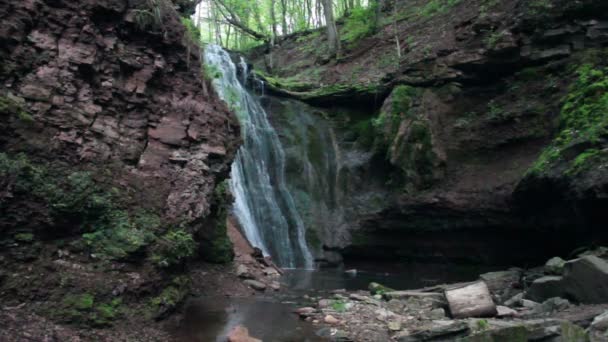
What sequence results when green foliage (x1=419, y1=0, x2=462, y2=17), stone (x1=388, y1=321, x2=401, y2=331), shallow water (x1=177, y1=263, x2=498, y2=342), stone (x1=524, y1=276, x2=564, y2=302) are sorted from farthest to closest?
green foliage (x1=419, y1=0, x2=462, y2=17) < stone (x1=524, y1=276, x2=564, y2=302) < stone (x1=388, y1=321, x2=401, y2=331) < shallow water (x1=177, y1=263, x2=498, y2=342)

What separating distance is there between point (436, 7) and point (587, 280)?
16952mm

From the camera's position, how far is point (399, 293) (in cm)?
998

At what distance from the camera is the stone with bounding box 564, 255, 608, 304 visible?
22.1 feet

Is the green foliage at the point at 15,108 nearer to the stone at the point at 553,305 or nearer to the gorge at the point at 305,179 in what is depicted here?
the gorge at the point at 305,179

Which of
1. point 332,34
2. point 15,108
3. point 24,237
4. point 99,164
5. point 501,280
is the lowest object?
point 501,280

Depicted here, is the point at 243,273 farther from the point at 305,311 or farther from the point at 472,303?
the point at 472,303

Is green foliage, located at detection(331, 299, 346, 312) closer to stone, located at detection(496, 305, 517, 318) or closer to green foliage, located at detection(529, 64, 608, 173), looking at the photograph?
stone, located at detection(496, 305, 517, 318)

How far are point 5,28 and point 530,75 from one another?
551 inches

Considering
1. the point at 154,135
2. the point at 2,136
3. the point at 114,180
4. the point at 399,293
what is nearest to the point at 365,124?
the point at 399,293

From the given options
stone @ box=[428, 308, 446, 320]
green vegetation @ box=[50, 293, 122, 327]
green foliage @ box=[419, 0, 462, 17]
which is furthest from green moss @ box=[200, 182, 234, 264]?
green foliage @ box=[419, 0, 462, 17]

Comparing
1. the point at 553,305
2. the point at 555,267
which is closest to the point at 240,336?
the point at 553,305

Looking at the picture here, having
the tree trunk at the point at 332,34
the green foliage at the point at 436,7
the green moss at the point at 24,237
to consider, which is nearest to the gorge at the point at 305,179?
the green moss at the point at 24,237

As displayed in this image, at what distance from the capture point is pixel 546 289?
793 centimetres

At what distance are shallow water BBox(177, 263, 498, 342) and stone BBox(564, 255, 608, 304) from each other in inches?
169
